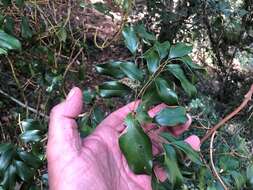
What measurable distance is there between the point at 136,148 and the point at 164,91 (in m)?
0.18

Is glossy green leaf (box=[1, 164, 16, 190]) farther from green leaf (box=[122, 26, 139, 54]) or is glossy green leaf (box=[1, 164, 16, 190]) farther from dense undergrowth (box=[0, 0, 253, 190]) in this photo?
green leaf (box=[122, 26, 139, 54])

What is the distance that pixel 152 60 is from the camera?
120 cm

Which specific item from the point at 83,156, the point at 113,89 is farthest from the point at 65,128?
the point at 113,89

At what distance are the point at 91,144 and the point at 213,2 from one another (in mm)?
1829

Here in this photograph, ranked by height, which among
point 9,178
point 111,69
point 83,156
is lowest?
point 9,178

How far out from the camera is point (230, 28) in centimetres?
294

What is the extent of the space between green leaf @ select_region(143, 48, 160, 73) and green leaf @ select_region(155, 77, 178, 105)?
0.03 meters

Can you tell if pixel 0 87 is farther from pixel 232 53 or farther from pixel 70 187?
pixel 232 53

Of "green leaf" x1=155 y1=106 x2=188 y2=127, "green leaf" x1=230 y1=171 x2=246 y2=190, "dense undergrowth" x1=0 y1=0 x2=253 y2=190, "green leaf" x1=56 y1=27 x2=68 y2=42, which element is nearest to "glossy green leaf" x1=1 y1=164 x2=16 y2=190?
"dense undergrowth" x1=0 y1=0 x2=253 y2=190

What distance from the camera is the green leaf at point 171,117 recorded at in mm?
1184

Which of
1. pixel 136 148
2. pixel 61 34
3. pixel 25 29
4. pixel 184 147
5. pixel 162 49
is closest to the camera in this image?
pixel 136 148

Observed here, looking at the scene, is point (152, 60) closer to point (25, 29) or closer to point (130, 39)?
point (130, 39)

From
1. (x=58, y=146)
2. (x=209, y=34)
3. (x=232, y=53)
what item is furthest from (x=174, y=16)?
(x=58, y=146)

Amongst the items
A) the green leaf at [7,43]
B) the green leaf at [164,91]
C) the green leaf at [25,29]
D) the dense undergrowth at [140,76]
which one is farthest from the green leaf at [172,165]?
the green leaf at [25,29]
